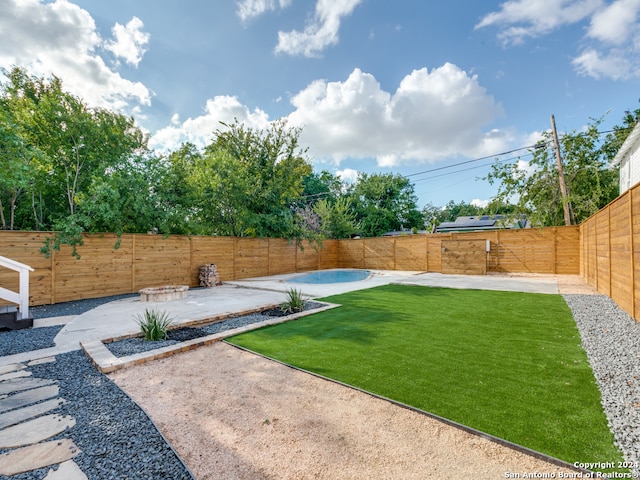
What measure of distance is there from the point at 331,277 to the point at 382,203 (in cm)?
1612

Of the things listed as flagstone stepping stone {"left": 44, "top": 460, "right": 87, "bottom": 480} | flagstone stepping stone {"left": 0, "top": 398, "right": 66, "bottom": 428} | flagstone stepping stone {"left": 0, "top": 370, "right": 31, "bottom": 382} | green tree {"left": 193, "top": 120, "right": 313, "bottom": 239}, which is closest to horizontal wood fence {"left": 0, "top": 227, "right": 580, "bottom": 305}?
green tree {"left": 193, "top": 120, "right": 313, "bottom": 239}

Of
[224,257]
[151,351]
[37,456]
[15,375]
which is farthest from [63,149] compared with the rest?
[37,456]

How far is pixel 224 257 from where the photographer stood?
11.5m

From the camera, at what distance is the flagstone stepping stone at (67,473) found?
5.50ft

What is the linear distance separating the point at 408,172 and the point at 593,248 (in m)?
12.7

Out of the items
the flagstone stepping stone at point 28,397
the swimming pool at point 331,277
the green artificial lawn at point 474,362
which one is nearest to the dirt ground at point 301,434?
the green artificial lawn at point 474,362

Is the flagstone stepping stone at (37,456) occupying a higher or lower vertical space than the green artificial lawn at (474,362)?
lower

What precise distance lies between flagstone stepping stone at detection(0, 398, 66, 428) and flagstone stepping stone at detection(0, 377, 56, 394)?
528 mm

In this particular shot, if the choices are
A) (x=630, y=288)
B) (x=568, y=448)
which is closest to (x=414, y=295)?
(x=630, y=288)

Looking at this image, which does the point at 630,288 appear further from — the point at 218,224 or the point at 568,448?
the point at 218,224

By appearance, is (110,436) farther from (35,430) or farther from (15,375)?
(15,375)

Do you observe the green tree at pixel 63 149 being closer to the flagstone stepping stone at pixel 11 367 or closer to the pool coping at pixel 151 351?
the pool coping at pixel 151 351

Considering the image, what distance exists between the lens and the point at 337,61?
11578 mm

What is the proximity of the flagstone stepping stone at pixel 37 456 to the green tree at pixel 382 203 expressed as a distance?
24.5m
